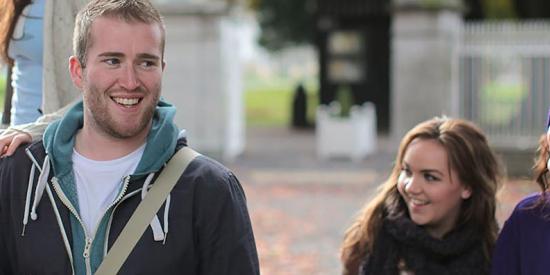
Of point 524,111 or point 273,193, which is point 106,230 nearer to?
point 273,193

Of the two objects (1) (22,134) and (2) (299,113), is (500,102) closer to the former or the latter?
(2) (299,113)

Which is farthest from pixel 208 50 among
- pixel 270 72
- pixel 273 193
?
pixel 270 72

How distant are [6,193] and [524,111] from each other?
11996 mm

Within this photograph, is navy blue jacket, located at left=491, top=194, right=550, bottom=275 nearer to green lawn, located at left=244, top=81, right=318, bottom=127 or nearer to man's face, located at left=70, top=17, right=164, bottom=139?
man's face, located at left=70, top=17, right=164, bottom=139

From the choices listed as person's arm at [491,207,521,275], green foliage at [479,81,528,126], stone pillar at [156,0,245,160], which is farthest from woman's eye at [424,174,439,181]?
stone pillar at [156,0,245,160]

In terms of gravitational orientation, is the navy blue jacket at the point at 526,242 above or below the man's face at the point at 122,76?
below

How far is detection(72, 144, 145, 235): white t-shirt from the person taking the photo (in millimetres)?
2420

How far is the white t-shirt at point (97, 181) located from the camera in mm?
2420

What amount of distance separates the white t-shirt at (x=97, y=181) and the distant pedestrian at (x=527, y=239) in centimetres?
127

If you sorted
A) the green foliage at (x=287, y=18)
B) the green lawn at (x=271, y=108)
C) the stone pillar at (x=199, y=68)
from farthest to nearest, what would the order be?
the green lawn at (x=271, y=108), the green foliage at (x=287, y=18), the stone pillar at (x=199, y=68)

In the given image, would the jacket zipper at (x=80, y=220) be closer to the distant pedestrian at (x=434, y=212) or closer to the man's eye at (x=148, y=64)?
the man's eye at (x=148, y=64)

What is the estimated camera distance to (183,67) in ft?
48.3

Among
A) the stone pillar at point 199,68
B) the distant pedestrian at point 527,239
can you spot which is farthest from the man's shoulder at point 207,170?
the stone pillar at point 199,68

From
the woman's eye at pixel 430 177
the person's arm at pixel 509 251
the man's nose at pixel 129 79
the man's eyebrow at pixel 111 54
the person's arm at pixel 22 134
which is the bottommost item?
the person's arm at pixel 509 251
